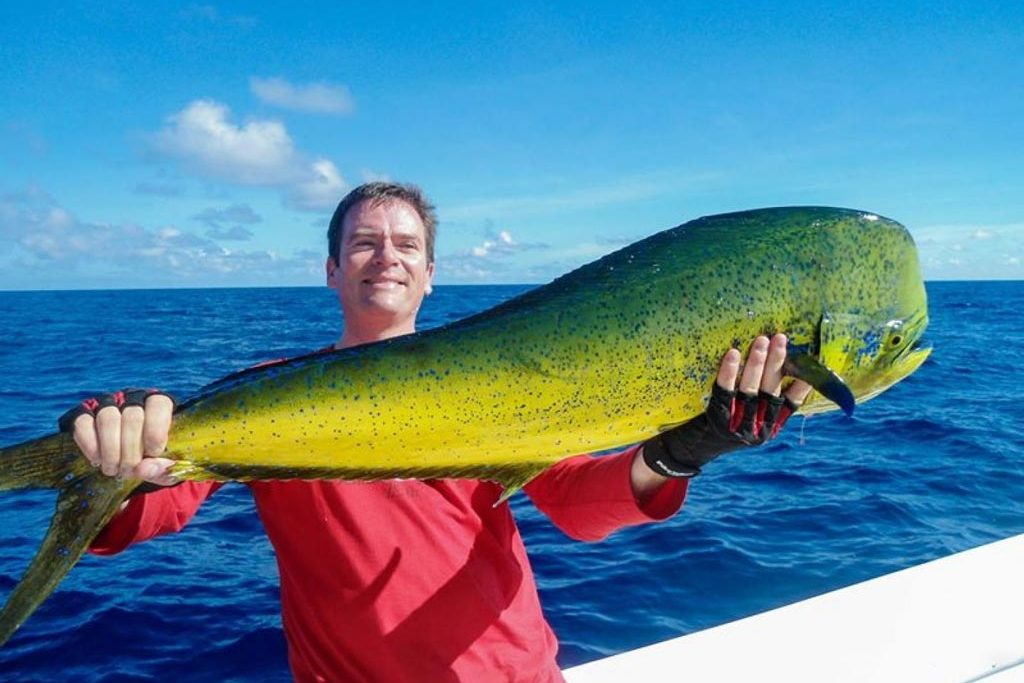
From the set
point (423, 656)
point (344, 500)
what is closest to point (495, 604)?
point (423, 656)

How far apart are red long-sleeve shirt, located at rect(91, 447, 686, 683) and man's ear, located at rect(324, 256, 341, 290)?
3.05 feet

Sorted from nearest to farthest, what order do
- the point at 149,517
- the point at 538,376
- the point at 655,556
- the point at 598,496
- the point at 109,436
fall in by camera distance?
the point at 109,436 < the point at 538,376 < the point at 149,517 < the point at 598,496 < the point at 655,556

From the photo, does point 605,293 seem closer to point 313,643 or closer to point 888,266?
point 888,266

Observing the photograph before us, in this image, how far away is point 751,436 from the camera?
217 centimetres

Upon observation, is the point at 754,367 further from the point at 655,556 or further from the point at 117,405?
the point at 655,556

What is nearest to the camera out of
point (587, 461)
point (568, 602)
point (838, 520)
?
point (587, 461)

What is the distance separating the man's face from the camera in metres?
3.07

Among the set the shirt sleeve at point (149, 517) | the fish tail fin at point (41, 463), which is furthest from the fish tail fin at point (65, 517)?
the shirt sleeve at point (149, 517)

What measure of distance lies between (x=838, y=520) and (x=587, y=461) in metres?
6.23

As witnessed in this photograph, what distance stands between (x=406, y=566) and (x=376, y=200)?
146cm

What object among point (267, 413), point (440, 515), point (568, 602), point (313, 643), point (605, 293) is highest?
point (605, 293)

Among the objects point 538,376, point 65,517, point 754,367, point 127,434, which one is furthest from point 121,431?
point 754,367

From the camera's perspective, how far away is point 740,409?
211 centimetres

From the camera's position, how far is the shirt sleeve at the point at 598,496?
8.64ft
